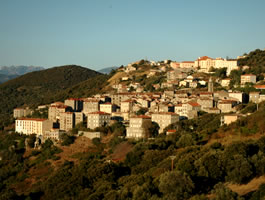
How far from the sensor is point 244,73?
218ft

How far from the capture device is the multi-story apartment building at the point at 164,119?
47969 millimetres

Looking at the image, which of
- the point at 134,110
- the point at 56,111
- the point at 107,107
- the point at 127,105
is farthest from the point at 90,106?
the point at 134,110

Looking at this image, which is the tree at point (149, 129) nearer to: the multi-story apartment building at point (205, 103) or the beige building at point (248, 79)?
the multi-story apartment building at point (205, 103)

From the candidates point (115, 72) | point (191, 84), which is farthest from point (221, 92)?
point (115, 72)

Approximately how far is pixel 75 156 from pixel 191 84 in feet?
79.9

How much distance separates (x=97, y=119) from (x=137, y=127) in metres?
5.72

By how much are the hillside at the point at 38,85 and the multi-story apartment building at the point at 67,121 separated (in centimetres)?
3567

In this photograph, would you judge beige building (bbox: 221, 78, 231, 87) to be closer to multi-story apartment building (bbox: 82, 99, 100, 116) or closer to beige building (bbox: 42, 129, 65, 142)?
multi-story apartment building (bbox: 82, 99, 100, 116)

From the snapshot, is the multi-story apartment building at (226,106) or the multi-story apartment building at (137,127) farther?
the multi-story apartment building at (226,106)

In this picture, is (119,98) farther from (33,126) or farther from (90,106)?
(33,126)

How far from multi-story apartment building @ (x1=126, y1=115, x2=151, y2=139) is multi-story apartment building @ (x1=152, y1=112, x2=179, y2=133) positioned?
91 centimetres

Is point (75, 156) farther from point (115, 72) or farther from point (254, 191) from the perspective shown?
point (115, 72)

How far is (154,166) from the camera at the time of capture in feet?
118

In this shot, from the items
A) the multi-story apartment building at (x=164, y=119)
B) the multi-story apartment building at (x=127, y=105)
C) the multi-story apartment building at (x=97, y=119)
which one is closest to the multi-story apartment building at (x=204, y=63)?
the multi-story apartment building at (x=127, y=105)
